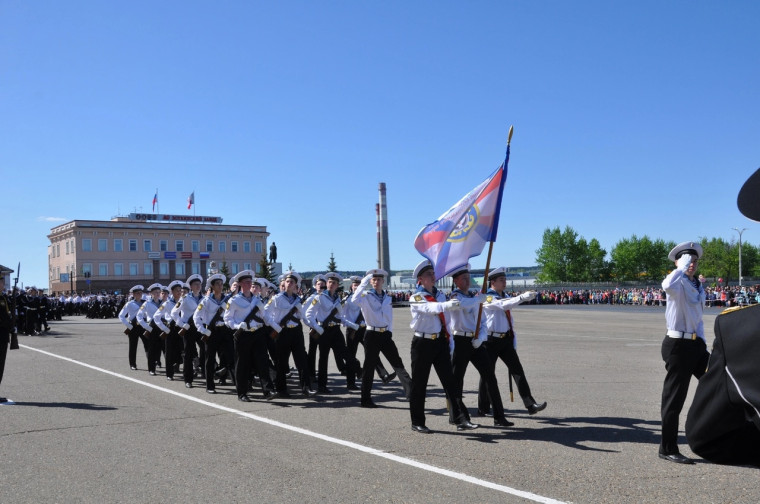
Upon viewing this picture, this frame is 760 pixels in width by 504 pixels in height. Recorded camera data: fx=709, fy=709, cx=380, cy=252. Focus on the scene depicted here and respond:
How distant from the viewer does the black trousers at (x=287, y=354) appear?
11.4 meters

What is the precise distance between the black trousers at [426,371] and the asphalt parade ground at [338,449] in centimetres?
27

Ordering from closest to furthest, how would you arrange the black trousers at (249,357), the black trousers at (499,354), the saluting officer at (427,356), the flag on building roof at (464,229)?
the saluting officer at (427,356) → the flag on building roof at (464,229) → the black trousers at (499,354) → the black trousers at (249,357)

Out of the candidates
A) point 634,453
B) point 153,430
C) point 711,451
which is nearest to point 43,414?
point 153,430

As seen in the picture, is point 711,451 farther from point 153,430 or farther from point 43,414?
point 43,414

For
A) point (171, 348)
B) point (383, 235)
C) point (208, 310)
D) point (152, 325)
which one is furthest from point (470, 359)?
point (383, 235)

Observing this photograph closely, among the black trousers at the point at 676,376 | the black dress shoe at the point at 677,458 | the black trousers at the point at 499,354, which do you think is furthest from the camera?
the black trousers at the point at 499,354

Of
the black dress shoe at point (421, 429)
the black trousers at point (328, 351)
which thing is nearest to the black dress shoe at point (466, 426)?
the black dress shoe at point (421, 429)

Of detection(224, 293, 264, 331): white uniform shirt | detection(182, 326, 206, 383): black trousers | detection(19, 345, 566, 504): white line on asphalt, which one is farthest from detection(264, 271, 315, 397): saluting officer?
detection(182, 326, 206, 383): black trousers

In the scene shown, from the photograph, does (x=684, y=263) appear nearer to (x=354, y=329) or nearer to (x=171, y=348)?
(x=354, y=329)

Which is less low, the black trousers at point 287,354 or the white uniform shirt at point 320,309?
the white uniform shirt at point 320,309

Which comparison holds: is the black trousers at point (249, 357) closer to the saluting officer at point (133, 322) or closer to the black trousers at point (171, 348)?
the black trousers at point (171, 348)

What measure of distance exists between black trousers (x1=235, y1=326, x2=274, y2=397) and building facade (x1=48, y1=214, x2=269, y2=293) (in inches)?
3452

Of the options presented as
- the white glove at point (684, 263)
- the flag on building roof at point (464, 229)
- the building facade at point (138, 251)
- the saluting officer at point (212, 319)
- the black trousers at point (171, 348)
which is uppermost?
the building facade at point (138, 251)

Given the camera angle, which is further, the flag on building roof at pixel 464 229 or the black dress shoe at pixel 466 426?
the flag on building roof at pixel 464 229
